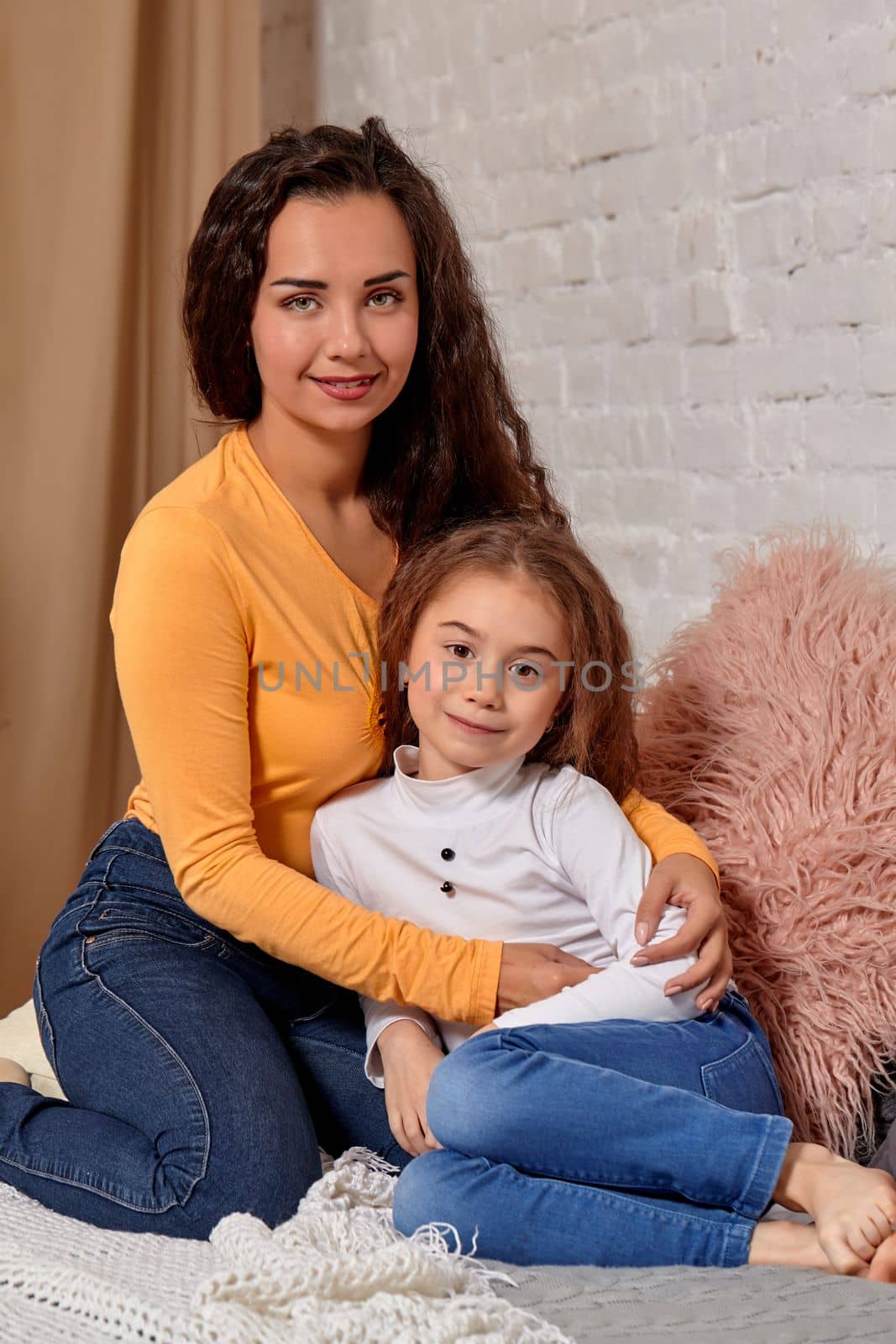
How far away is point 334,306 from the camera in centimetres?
147

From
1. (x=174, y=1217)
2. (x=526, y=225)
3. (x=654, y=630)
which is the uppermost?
(x=526, y=225)

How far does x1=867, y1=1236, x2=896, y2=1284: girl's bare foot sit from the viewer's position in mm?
1153

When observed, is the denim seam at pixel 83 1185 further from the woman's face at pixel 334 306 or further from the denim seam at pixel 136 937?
the woman's face at pixel 334 306

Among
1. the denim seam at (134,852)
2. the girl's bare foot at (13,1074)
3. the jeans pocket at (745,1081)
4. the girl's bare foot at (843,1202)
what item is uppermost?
the denim seam at (134,852)

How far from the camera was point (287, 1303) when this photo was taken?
102 centimetres

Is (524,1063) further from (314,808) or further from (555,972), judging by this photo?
(314,808)

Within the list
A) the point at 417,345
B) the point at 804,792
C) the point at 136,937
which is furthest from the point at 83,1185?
the point at 417,345

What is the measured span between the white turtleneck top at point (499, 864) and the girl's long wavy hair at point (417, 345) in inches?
13.1

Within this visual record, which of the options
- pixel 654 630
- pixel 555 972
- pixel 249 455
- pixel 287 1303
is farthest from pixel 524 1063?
pixel 654 630

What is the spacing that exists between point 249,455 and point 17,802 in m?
1.12

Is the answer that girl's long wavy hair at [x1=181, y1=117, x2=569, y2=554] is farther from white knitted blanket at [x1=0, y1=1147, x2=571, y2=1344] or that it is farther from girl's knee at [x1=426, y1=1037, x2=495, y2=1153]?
white knitted blanket at [x1=0, y1=1147, x2=571, y2=1344]

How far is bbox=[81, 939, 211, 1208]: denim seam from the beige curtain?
1.04 metres

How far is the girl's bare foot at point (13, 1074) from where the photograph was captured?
1.60 m

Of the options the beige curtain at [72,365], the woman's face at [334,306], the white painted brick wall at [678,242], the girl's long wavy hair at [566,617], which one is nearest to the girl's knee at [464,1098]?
the girl's long wavy hair at [566,617]
